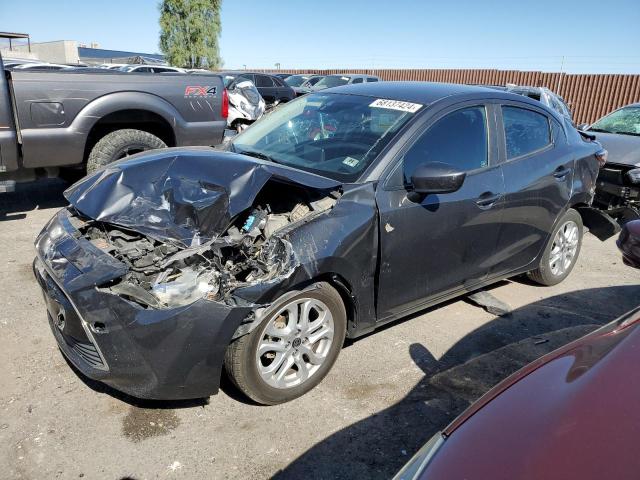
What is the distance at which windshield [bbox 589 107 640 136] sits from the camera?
7984 millimetres

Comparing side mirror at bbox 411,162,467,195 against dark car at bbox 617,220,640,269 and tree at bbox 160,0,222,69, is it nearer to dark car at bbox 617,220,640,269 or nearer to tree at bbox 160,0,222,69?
dark car at bbox 617,220,640,269

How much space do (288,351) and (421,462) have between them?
143cm

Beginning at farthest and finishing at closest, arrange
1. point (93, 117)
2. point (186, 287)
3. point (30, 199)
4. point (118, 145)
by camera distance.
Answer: point (30, 199)
point (118, 145)
point (93, 117)
point (186, 287)

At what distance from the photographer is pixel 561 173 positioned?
4.38 meters

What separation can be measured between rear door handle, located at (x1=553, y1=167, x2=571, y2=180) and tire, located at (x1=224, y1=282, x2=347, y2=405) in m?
2.43

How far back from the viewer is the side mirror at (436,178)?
3.07 m

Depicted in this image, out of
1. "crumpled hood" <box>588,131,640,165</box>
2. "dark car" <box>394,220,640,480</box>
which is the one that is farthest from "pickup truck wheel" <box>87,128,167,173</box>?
"crumpled hood" <box>588,131,640,165</box>

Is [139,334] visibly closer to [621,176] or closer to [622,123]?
[621,176]

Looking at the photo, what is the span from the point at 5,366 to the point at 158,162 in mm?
1615

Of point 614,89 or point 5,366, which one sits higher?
point 614,89

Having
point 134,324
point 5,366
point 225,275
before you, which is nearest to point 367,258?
point 225,275

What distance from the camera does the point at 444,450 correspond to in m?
1.60

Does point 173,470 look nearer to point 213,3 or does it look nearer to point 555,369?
point 555,369

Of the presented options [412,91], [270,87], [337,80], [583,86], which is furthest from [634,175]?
[583,86]
